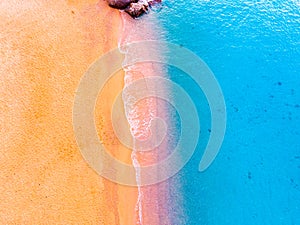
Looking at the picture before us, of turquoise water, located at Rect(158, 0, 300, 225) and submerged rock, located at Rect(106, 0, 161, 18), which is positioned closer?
turquoise water, located at Rect(158, 0, 300, 225)

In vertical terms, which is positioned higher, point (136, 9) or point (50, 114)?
point (136, 9)

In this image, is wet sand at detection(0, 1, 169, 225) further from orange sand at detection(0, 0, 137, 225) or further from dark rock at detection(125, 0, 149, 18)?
dark rock at detection(125, 0, 149, 18)

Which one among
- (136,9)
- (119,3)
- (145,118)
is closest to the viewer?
(145,118)

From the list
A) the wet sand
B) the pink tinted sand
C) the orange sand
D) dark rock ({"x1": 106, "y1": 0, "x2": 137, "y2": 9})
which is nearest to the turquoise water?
the pink tinted sand

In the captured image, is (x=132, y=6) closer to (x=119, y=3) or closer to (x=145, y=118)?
(x=119, y=3)

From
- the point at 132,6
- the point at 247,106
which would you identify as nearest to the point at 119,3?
the point at 132,6

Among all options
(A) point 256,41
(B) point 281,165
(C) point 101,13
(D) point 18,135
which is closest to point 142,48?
(C) point 101,13

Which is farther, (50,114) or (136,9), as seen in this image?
(136,9)
